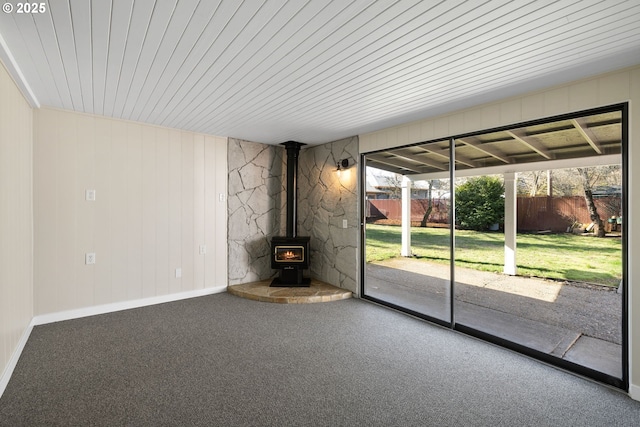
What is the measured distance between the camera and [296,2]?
5.58ft

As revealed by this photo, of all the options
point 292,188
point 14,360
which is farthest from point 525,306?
point 14,360

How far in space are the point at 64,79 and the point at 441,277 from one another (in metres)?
5.44

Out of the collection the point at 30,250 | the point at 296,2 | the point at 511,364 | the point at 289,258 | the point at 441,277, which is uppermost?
the point at 296,2

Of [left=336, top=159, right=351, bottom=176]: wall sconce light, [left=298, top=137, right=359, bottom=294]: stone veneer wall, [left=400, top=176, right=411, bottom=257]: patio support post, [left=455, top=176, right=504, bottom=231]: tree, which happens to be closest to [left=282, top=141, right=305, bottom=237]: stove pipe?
[left=298, top=137, right=359, bottom=294]: stone veneer wall

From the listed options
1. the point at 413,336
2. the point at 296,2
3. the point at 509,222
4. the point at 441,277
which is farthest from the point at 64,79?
the point at 441,277

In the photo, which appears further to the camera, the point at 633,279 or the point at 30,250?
the point at 30,250

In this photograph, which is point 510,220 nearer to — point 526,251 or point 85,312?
point 526,251

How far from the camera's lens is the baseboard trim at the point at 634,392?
2332 mm

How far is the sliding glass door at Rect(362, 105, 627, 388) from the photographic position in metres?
2.89

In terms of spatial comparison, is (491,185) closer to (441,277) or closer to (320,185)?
(441,277)

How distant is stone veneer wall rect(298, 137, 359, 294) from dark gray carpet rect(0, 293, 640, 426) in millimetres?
1521

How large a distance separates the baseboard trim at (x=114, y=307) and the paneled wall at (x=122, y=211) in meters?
0.06

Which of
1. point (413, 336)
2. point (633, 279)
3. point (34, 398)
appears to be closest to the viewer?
point (34, 398)

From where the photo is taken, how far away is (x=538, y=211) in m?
3.61
